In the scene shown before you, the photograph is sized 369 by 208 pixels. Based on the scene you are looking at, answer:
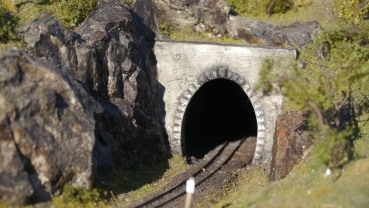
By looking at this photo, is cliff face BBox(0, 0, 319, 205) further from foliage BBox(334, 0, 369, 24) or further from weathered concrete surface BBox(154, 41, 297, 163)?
foliage BBox(334, 0, 369, 24)

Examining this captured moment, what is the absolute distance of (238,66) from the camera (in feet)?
90.1

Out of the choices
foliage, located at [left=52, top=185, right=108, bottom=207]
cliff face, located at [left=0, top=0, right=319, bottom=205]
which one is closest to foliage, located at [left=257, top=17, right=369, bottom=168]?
cliff face, located at [left=0, top=0, right=319, bottom=205]

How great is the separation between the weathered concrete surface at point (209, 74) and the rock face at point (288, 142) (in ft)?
6.63

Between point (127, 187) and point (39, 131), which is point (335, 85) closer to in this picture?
point (127, 187)

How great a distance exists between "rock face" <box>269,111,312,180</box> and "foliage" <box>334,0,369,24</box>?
22.7 ft

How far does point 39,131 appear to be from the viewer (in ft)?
60.8

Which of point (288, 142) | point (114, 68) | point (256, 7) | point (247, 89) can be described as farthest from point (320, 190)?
point (256, 7)

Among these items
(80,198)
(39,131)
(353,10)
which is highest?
(353,10)

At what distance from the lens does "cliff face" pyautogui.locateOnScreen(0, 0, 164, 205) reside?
18.1m

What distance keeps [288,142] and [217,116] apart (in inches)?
414

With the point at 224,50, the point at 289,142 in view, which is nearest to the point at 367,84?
the point at 289,142

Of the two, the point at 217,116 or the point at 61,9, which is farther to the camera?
the point at 217,116

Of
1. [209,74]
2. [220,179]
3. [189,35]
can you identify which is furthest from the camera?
[189,35]

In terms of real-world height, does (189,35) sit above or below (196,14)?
below
